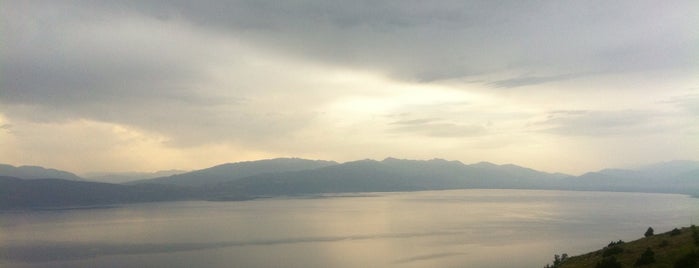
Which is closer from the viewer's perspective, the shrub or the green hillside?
the green hillside

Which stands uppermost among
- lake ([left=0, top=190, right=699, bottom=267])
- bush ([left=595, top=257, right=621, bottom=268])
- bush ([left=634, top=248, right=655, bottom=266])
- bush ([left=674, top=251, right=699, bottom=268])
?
bush ([left=674, top=251, right=699, bottom=268])

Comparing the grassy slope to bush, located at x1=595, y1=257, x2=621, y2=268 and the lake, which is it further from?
the lake

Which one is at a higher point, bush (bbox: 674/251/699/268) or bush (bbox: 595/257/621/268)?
bush (bbox: 674/251/699/268)

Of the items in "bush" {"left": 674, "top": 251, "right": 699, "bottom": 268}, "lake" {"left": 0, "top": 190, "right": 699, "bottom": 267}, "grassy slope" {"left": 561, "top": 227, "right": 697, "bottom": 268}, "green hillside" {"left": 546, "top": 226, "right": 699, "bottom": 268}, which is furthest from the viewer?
"lake" {"left": 0, "top": 190, "right": 699, "bottom": 267}

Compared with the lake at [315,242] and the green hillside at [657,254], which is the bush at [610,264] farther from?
the lake at [315,242]

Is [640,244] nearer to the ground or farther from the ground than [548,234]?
farther from the ground

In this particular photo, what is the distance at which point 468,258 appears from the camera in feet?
231

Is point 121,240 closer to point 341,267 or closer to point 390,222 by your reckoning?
point 341,267

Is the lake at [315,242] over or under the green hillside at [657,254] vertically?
under

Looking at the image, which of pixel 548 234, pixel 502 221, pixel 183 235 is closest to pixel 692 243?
pixel 548 234

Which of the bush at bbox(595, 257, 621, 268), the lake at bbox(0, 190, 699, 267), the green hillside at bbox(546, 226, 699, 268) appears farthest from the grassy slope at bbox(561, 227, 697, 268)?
the lake at bbox(0, 190, 699, 267)

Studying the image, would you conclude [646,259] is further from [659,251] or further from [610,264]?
[659,251]

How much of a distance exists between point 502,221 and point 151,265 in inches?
3718

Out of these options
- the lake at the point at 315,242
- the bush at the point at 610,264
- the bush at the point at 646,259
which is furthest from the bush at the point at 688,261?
the lake at the point at 315,242
